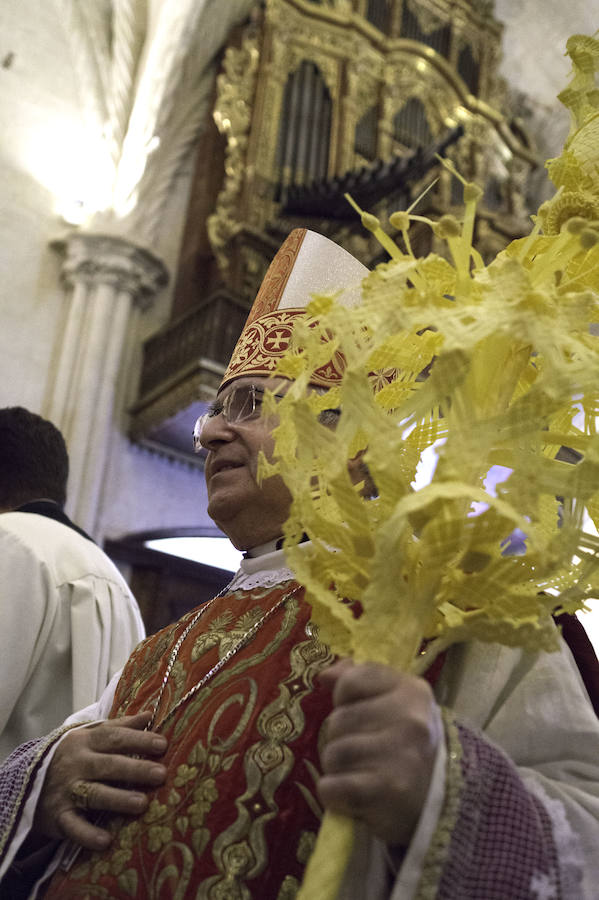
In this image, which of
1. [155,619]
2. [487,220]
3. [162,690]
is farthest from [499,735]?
[487,220]

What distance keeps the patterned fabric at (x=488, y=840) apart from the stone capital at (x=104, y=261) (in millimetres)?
6376

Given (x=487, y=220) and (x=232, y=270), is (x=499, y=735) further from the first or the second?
(x=487, y=220)

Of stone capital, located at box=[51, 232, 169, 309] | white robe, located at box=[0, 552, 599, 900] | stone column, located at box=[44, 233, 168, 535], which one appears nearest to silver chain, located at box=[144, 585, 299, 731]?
white robe, located at box=[0, 552, 599, 900]

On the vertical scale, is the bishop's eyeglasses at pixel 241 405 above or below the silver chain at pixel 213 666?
above

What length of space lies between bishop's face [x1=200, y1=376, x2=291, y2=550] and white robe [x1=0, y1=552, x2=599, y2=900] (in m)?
0.52

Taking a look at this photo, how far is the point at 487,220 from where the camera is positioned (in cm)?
722

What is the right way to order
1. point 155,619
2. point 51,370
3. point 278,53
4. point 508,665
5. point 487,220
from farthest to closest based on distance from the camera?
point 278,53, point 487,220, point 51,370, point 155,619, point 508,665

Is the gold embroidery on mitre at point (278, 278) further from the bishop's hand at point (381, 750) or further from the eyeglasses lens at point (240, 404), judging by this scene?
the bishop's hand at point (381, 750)

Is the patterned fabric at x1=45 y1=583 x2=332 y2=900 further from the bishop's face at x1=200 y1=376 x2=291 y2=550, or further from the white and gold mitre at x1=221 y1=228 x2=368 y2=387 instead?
the white and gold mitre at x1=221 y1=228 x2=368 y2=387

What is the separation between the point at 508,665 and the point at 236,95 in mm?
7231

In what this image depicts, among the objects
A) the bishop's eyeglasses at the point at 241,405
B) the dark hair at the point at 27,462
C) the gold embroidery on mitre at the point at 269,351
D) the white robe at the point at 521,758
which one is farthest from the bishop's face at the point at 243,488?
the dark hair at the point at 27,462

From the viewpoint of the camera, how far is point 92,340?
6688 millimetres

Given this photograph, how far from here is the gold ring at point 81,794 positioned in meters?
1.24

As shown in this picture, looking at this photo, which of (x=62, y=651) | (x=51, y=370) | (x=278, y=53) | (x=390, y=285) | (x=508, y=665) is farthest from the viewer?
(x=278, y=53)
